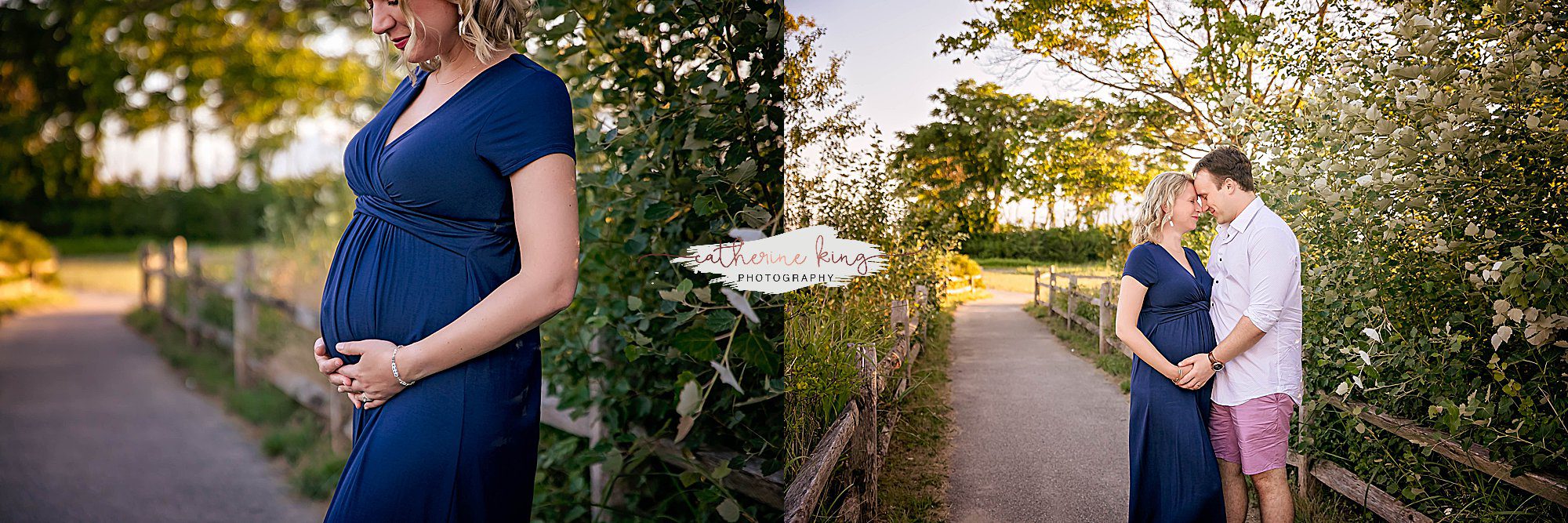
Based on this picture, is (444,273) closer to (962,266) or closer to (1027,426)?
(962,266)

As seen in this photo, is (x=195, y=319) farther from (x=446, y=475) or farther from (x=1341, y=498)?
(x=1341, y=498)

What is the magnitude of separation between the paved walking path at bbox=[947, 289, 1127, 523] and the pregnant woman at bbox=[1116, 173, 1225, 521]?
1.9 inches

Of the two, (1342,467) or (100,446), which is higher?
(1342,467)

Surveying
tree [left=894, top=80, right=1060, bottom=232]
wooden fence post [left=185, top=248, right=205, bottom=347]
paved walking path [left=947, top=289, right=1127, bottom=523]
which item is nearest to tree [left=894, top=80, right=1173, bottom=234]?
tree [left=894, top=80, right=1060, bottom=232]

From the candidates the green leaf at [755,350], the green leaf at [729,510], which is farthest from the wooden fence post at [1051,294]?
the green leaf at [729,510]

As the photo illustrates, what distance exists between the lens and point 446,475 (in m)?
0.93

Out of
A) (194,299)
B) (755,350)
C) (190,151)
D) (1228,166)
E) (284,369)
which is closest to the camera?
(1228,166)

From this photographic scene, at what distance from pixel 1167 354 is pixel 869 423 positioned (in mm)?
589

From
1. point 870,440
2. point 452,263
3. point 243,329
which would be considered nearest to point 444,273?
point 452,263

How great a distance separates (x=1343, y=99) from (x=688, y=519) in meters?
1.81

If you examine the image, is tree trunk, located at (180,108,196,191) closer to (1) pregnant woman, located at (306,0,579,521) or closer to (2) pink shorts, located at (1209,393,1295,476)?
(1) pregnant woman, located at (306,0,579,521)

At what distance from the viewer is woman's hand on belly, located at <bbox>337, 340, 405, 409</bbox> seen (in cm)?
88

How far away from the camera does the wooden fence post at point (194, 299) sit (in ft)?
22.0

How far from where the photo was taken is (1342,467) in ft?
4.66
